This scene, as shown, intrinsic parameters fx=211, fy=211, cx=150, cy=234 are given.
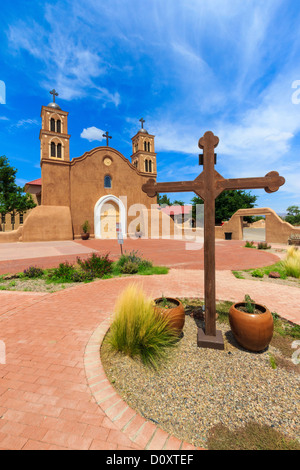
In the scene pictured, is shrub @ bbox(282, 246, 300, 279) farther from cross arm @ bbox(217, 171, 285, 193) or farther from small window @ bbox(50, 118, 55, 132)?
small window @ bbox(50, 118, 55, 132)

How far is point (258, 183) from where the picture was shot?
3092 millimetres

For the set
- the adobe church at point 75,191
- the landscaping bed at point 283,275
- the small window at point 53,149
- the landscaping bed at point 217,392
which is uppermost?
the small window at point 53,149

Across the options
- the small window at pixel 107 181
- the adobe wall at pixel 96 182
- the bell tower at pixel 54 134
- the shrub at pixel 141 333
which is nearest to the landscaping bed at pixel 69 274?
the shrub at pixel 141 333

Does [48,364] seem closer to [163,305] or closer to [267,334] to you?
[163,305]

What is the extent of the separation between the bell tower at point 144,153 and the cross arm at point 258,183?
2567 centimetres

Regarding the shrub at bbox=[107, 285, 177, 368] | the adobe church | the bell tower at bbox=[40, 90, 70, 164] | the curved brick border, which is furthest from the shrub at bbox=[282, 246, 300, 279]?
the bell tower at bbox=[40, 90, 70, 164]

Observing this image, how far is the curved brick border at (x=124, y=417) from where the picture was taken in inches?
68.9

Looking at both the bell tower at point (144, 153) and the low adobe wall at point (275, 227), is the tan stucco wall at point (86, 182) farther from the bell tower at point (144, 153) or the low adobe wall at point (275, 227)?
the low adobe wall at point (275, 227)

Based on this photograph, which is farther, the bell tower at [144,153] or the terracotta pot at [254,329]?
the bell tower at [144,153]

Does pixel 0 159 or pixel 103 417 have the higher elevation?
pixel 0 159

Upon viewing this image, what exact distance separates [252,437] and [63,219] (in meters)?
21.7

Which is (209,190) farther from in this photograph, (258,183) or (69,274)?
(69,274)

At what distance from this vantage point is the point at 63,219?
21.0 metres
